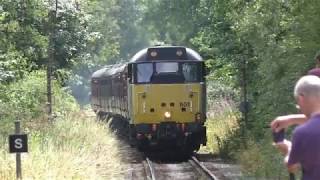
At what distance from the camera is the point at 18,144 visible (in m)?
11.5

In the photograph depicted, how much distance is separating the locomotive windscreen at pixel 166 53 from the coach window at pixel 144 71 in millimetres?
275

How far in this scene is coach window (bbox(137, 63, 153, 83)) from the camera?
20.8 meters

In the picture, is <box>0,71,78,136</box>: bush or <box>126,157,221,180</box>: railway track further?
<box>0,71,78,136</box>: bush

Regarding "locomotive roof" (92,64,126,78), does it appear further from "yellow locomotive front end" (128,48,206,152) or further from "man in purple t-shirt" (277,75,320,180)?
"man in purple t-shirt" (277,75,320,180)

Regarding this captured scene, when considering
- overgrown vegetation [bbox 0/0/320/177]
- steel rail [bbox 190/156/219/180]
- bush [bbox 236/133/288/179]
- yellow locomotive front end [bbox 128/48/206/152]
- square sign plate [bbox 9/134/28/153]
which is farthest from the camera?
yellow locomotive front end [bbox 128/48/206/152]

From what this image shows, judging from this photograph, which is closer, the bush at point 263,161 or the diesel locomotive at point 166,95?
the bush at point 263,161

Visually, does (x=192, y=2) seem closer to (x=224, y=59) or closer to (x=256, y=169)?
(x=224, y=59)

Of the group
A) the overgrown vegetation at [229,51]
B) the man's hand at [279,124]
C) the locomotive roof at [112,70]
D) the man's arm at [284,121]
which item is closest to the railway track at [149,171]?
Result: the overgrown vegetation at [229,51]

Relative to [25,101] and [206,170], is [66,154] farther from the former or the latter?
[25,101]

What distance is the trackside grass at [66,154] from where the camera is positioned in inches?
496

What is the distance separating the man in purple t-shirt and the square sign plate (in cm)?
689

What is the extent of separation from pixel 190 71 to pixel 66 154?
7.35 m

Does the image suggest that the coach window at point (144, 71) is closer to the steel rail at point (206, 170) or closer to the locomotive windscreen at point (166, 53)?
the locomotive windscreen at point (166, 53)

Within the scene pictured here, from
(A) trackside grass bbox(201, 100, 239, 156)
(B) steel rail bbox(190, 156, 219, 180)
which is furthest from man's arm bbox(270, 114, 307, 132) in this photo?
(A) trackside grass bbox(201, 100, 239, 156)
